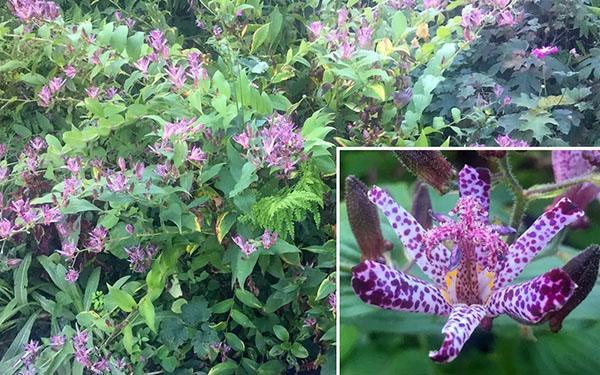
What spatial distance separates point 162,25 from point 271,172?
0.80 meters

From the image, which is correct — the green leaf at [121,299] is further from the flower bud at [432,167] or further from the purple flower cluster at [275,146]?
the flower bud at [432,167]

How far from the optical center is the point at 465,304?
3.31ft

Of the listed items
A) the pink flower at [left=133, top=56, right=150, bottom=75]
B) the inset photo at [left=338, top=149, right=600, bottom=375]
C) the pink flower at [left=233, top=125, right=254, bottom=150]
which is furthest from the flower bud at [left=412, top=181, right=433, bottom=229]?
the pink flower at [left=133, top=56, right=150, bottom=75]

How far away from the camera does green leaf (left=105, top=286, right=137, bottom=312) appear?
4.62 ft

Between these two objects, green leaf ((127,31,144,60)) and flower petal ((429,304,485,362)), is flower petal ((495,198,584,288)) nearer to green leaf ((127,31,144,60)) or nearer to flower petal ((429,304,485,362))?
flower petal ((429,304,485,362))

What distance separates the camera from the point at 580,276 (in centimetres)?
98

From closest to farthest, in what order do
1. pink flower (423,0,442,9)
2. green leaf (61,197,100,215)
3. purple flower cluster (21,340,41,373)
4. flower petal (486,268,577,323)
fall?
1. flower petal (486,268,577,323)
2. green leaf (61,197,100,215)
3. purple flower cluster (21,340,41,373)
4. pink flower (423,0,442,9)

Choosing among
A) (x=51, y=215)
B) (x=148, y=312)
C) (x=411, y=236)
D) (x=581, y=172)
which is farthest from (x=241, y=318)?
(x=581, y=172)

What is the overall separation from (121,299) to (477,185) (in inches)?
30.7

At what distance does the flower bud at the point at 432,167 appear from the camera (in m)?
1.03

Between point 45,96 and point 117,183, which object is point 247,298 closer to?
point 117,183

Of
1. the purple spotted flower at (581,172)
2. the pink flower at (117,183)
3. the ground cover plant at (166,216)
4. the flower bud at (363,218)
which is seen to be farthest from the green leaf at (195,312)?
the purple spotted flower at (581,172)

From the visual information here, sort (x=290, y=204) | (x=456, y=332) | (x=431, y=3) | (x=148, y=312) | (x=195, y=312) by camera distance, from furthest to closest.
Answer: (x=431, y=3), (x=195, y=312), (x=148, y=312), (x=290, y=204), (x=456, y=332)

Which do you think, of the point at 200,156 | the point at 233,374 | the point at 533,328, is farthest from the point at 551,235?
the point at 233,374
